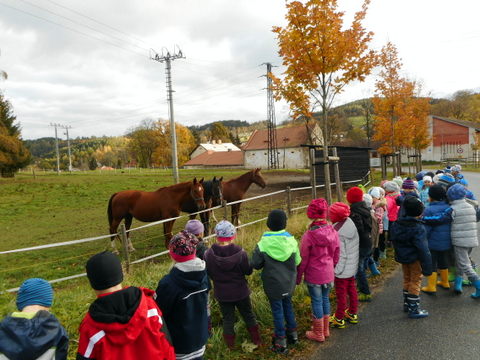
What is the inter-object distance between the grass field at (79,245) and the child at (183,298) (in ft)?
2.70

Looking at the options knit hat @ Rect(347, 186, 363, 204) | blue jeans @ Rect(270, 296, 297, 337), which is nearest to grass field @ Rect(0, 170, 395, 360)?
blue jeans @ Rect(270, 296, 297, 337)

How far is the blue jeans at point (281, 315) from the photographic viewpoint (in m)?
3.30

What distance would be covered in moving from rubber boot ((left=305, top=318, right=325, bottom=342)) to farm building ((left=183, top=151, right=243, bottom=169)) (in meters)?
52.7

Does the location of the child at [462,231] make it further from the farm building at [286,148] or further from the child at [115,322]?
the farm building at [286,148]

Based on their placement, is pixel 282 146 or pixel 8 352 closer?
pixel 8 352

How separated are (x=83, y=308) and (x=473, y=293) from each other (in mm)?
5230

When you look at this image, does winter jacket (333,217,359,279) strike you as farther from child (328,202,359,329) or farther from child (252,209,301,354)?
child (252,209,301,354)

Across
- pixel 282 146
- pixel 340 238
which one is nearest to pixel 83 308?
pixel 340 238

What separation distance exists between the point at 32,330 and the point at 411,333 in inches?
145

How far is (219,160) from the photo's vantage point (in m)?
60.8

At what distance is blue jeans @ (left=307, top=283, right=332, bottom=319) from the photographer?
3.45 meters

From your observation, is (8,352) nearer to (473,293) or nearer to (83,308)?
(83,308)

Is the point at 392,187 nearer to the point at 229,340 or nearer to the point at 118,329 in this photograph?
the point at 229,340

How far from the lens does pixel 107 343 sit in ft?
6.07
